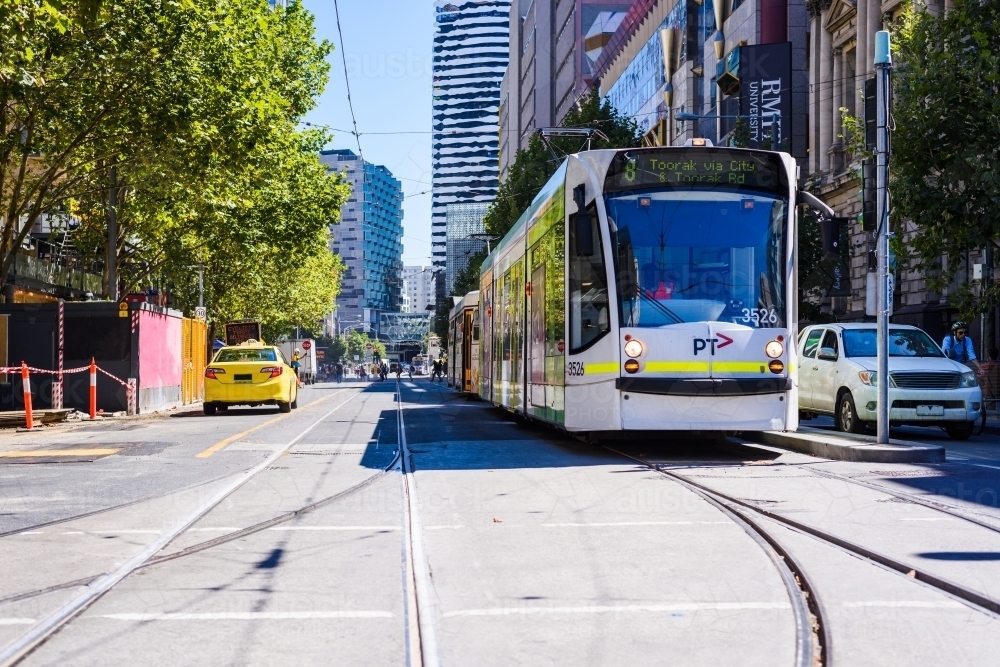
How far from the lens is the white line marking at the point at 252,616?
560cm

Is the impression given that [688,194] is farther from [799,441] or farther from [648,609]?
[648,609]

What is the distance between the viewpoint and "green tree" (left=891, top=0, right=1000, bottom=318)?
80.9 feet

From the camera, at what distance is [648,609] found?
5742mm

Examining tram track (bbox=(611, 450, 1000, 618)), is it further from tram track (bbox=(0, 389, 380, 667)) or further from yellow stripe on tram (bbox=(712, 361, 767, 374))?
tram track (bbox=(0, 389, 380, 667))

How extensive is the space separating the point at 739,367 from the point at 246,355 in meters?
16.8

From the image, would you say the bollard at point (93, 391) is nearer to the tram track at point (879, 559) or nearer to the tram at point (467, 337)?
the tram at point (467, 337)

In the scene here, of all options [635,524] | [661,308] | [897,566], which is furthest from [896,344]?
[897,566]

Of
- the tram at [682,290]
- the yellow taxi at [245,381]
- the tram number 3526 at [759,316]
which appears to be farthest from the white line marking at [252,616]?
the yellow taxi at [245,381]

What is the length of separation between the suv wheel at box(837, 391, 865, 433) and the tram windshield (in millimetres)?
5256

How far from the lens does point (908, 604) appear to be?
5.81 meters

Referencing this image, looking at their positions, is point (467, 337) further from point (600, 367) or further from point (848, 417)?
point (600, 367)

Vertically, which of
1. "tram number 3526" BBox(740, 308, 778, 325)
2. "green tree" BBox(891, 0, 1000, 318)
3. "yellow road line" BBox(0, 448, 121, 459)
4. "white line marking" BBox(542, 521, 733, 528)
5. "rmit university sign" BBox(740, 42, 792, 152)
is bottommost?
"yellow road line" BBox(0, 448, 121, 459)

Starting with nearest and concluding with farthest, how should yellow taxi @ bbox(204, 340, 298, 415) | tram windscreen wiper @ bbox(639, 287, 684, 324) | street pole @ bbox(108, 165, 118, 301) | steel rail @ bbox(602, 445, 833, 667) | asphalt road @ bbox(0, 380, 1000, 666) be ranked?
steel rail @ bbox(602, 445, 833, 667)
asphalt road @ bbox(0, 380, 1000, 666)
tram windscreen wiper @ bbox(639, 287, 684, 324)
yellow taxi @ bbox(204, 340, 298, 415)
street pole @ bbox(108, 165, 118, 301)

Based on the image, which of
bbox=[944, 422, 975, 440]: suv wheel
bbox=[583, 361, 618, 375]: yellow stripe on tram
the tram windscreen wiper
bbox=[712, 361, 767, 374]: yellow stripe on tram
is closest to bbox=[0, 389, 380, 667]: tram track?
bbox=[583, 361, 618, 375]: yellow stripe on tram
